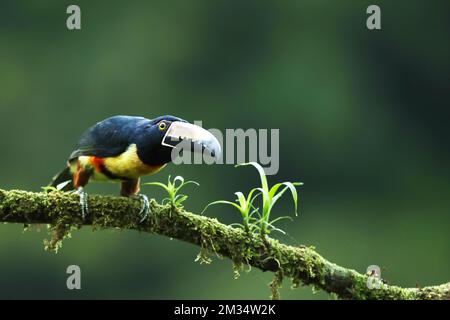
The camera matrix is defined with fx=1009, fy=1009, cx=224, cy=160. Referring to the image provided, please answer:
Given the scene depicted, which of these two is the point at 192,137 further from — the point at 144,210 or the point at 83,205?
the point at 83,205

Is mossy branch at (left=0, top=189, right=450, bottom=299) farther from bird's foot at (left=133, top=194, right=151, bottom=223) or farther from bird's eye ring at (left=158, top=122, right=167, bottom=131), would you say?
bird's eye ring at (left=158, top=122, right=167, bottom=131)

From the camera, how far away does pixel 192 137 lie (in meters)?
3.98

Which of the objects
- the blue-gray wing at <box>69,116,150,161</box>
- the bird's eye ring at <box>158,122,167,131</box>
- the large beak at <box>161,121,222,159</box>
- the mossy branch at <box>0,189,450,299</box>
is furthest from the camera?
the blue-gray wing at <box>69,116,150,161</box>

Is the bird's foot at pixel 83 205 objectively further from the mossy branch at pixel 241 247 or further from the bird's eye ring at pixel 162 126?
the bird's eye ring at pixel 162 126

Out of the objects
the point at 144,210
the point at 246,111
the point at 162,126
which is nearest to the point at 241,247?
the point at 144,210

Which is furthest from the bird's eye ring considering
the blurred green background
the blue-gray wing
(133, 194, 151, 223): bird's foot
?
the blurred green background

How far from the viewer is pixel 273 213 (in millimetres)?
11539

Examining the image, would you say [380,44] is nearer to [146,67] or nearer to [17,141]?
[146,67]

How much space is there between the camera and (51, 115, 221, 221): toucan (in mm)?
4004

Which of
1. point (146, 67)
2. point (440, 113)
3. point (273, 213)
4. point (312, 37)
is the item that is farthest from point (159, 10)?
point (440, 113)

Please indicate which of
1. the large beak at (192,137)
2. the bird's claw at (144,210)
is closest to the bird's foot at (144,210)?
the bird's claw at (144,210)

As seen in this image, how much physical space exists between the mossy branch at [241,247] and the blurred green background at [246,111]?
5.97 m

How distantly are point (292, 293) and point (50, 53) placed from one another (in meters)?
4.64

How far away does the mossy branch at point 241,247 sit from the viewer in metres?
3.66
